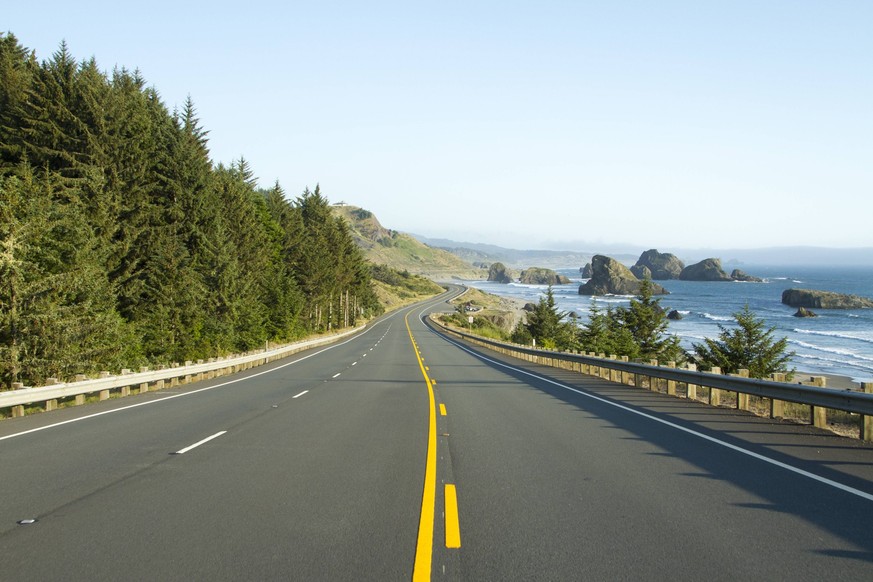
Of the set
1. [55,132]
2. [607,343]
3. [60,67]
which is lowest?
[607,343]

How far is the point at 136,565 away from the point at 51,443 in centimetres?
675

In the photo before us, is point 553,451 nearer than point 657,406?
Yes

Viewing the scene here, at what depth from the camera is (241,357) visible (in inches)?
1179

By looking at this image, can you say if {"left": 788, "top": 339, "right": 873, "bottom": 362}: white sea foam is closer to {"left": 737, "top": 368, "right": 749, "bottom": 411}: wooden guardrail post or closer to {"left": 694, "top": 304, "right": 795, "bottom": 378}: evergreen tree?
{"left": 694, "top": 304, "right": 795, "bottom": 378}: evergreen tree

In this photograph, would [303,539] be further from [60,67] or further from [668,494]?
[60,67]

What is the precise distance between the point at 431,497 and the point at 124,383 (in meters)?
13.9

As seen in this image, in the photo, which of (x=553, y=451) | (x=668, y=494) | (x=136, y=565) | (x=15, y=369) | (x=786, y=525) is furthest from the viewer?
(x=15, y=369)

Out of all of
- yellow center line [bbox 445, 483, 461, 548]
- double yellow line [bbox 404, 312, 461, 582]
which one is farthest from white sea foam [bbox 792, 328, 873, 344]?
yellow center line [bbox 445, 483, 461, 548]

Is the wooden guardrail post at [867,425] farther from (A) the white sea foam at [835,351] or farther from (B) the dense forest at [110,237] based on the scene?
(A) the white sea foam at [835,351]

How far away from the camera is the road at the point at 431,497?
5.07 meters

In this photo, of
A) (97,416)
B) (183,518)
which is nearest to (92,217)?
(97,416)

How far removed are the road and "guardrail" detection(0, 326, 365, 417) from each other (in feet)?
2.41

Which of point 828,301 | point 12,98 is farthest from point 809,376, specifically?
point 828,301

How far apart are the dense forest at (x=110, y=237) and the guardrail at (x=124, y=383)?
12.0 feet
